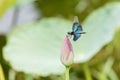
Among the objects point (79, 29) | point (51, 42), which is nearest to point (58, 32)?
point (51, 42)

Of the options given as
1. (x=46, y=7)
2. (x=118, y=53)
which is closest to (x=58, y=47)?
(x=118, y=53)

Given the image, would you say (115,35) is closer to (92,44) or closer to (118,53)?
(92,44)

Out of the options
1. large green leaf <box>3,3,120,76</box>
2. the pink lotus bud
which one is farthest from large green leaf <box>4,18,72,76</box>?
the pink lotus bud

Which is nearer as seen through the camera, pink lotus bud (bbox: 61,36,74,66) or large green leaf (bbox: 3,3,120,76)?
pink lotus bud (bbox: 61,36,74,66)

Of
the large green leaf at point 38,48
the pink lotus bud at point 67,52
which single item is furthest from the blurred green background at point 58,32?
the pink lotus bud at point 67,52

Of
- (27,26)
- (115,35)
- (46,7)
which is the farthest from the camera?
(46,7)

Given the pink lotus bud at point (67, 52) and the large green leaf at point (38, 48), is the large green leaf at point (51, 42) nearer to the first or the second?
the large green leaf at point (38, 48)

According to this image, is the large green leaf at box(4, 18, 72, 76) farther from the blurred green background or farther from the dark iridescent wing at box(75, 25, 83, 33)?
the dark iridescent wing at box(75, 25, 83, 33)

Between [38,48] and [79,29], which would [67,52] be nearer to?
[79,29]
